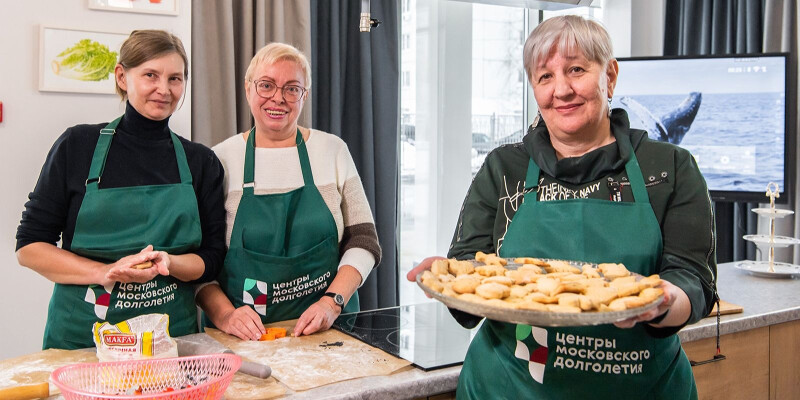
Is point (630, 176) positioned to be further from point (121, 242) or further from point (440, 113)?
point (440, 113)

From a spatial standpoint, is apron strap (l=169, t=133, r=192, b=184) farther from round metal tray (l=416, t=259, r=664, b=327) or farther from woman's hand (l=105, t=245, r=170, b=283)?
round metal tray (l=416, t=259, r=664, b=327)

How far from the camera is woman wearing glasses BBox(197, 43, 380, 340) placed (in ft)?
6.43

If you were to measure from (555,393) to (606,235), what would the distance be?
32 cm

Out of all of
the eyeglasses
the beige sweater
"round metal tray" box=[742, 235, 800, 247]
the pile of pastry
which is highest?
the eyeglasses

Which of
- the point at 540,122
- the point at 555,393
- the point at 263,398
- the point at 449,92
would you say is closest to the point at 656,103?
the point at 449,92

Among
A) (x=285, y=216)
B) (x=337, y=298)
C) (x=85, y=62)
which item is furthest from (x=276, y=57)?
(x=85, y=62)

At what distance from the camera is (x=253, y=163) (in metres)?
2.04

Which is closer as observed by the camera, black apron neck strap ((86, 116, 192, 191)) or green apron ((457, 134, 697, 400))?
green apron ((457, 134, 697, 400))

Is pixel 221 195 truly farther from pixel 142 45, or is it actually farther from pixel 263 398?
pixel 263 398

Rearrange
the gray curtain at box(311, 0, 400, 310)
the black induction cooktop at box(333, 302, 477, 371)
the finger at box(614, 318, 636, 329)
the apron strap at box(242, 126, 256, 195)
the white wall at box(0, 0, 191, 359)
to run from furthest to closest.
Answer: the gray curtain at box(311, 0, 400, 310), the white wall at box(0, 0, 191, 359), the apron strap at box(242, 126, 256, 195), the black induction cooktop at box(333, 302, 477, 371), the finger at box(614, 318, 636, 329)

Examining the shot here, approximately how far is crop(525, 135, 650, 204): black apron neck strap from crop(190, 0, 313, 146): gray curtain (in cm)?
161

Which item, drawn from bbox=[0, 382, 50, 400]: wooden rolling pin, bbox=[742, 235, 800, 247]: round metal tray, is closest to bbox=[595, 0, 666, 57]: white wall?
bbox=[742, 235, 800, 247]: round metal tray

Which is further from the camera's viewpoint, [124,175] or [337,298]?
[337,298]

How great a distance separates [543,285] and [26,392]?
36.7 inches
